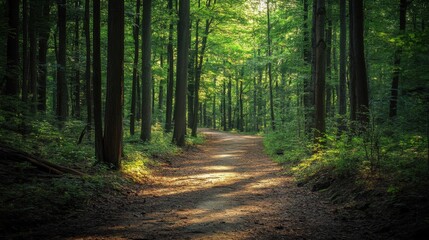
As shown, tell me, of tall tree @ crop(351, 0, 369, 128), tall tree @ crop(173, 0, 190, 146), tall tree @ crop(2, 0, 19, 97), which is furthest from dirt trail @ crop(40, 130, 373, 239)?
tall tree @ crop(173, 0, 190, 146)

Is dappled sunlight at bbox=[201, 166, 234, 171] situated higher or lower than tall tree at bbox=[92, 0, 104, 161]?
lower

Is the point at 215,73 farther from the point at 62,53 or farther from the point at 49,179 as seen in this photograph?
the point at 49,179

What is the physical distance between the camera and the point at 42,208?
17.7 feet

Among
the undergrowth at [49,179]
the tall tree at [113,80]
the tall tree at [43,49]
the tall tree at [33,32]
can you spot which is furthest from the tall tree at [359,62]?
the tall tree at [33,32]

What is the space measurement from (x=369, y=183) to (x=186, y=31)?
13942mm

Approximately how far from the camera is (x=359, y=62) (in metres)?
10.4

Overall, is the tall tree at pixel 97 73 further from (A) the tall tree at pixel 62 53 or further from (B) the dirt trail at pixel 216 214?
(A) the tall tree at pixel 62 53

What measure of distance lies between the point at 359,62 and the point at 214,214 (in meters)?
7.91

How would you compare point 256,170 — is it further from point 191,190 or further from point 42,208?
point 42,208

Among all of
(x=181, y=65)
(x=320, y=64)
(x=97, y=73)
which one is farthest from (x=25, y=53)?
(x=320, y=64)

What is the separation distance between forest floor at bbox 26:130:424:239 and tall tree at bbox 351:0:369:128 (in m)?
3.61

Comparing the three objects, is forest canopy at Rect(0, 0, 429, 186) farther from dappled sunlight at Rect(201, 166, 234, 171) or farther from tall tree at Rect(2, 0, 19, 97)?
dappled sunlight at Rect(201, 166, 234, 171)

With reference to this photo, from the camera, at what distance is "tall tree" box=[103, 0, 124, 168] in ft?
30.0

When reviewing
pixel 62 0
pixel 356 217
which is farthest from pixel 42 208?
pixel 62 0
